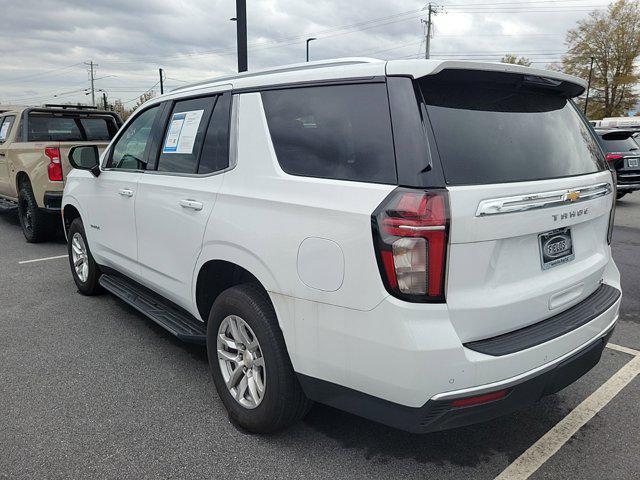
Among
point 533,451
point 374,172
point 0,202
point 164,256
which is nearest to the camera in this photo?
point 374,172

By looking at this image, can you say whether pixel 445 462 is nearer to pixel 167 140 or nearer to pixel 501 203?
pixel 501 203

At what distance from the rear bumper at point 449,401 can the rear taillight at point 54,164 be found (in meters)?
5.97

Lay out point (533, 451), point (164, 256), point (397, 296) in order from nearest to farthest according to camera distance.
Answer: point (397, 296) < point (533, 451) < point (164, 256)

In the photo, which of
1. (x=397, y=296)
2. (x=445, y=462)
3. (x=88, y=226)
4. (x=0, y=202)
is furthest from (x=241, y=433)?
(x=0, y=202)

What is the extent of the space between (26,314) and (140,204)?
1970 mm

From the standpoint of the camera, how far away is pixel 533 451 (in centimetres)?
265

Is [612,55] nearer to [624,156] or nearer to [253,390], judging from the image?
[624,156]

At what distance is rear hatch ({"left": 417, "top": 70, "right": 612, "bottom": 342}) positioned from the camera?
2021mm

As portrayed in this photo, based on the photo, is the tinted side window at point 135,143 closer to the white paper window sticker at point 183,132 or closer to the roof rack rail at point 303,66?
the white paper window sticker at point 183,132

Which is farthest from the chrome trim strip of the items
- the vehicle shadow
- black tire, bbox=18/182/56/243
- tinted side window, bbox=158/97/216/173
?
the vehicle shadow

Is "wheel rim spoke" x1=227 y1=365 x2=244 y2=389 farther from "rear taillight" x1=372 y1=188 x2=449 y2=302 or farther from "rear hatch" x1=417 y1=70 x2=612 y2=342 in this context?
"rear hatch" x1=417 y1=70 x2=612 y2=342

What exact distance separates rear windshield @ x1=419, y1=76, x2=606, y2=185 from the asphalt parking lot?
1423 millimetres

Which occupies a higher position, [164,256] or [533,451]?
[164,256]

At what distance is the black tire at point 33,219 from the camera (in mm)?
7367
